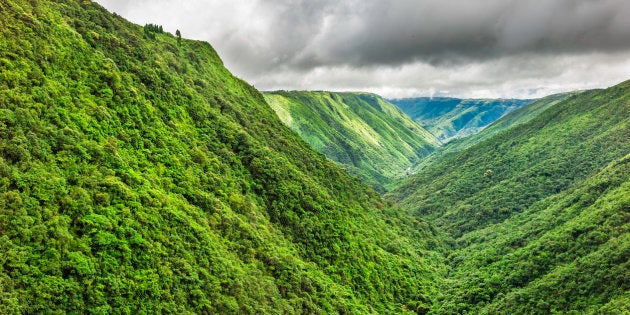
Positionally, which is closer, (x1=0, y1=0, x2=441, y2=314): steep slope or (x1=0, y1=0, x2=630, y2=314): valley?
(x1=0, y1=0, x2=441, y2=314): steep slope

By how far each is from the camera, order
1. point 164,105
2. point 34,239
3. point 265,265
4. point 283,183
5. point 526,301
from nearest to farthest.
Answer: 1. point 34,239
2. point 265,265
3. point 164,105
4. point 526,301
5. point 283,183

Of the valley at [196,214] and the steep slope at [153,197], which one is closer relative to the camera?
the steep slope at [153,197]

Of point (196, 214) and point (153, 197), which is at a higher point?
point (153, 197)

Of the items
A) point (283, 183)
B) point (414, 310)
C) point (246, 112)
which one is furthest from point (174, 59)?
point (414, 310)

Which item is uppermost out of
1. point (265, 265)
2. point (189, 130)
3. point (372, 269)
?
point (189, 130)

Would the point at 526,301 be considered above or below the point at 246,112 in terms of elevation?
below

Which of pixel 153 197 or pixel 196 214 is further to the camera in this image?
pixel 196 214

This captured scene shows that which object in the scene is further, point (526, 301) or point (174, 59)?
point (174, 59)

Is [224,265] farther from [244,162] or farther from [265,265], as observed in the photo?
[244,162]
